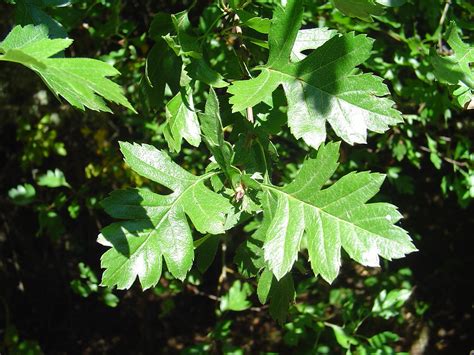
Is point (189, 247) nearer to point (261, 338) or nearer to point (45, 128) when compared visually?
point (45, 128)

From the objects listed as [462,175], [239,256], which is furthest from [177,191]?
[462,175]

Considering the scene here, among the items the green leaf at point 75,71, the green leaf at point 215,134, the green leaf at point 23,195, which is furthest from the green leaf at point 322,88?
the green leaf at point 23,195

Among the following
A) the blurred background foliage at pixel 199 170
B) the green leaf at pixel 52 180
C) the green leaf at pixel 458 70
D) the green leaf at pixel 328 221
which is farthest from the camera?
the green leaf at pixel 52 180

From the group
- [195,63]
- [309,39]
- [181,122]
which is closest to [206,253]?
[181,122]

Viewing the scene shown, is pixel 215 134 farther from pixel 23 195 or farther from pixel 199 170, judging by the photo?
pixel 23 195

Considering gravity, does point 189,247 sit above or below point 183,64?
below

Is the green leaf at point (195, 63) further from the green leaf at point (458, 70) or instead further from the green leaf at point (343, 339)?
the green leaf at point (343, 339)

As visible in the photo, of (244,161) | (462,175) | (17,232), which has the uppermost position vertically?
(244,161)
